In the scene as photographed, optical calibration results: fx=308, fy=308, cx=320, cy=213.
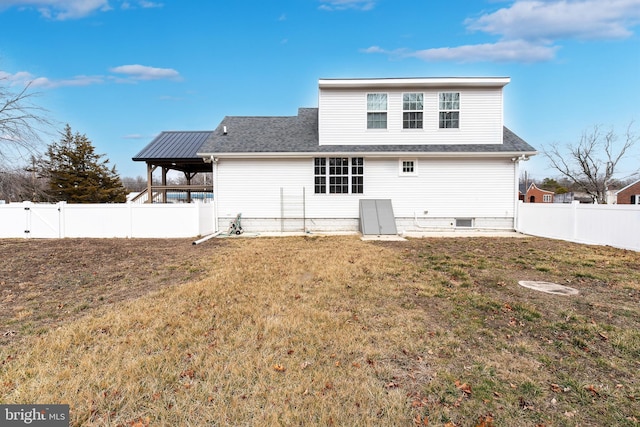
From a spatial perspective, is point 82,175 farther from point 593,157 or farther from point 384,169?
point 593,157

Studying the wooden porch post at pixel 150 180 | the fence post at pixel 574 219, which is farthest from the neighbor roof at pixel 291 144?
the wooden porch post at pixel 150 180

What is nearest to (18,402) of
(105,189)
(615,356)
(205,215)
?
(615,356)

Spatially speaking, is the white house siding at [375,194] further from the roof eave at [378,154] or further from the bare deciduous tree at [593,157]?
the bare deciduous tree at [593,157]

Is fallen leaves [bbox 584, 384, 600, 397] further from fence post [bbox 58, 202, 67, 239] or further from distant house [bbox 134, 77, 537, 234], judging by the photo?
fence post [bbox 58, 202, 67, 239]

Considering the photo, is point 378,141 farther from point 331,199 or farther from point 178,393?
point 178,393

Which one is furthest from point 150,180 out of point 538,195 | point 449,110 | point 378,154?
point 538,195

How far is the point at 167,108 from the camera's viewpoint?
814 inches

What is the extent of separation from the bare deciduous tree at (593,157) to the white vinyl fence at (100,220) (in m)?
29.2

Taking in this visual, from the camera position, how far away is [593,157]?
25953 millimetres

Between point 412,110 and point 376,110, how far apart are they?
151cm

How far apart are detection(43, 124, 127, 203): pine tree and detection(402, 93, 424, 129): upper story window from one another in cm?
2822

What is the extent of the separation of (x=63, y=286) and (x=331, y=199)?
30.0 feet

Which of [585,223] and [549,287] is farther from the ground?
[585,223]

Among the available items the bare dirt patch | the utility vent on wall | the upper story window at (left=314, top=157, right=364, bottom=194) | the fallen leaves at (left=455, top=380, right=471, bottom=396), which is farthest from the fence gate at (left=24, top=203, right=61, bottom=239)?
the utility vent on wall
